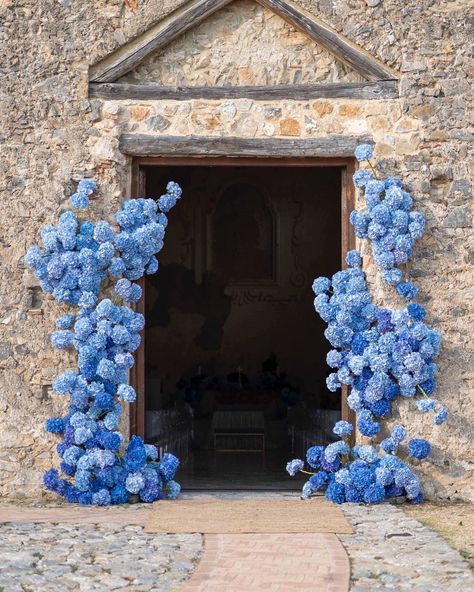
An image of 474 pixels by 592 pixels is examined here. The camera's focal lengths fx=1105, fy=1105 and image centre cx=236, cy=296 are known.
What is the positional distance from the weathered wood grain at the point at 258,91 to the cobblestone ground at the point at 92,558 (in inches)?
141

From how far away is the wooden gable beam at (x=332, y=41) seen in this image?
9.07 meters

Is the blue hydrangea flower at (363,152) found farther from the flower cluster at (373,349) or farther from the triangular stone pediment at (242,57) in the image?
the flower cluster at (373,349)

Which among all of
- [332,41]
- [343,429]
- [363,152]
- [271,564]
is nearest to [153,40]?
[332,41]

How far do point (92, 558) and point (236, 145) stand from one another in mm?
3874

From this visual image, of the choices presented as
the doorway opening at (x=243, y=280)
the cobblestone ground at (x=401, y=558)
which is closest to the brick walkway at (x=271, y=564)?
the cobblestone ground at (x=401, y=558)

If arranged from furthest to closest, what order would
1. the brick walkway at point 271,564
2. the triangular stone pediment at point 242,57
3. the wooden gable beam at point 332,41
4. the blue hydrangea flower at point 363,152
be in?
1. the triangular stone pediment at point 242,57
2. the wooden gable beam at point 332,41
3. the blue hydrangea flower at point 363,152
4. the brick walkway at point 271,564

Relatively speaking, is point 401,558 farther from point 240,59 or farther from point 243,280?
point 243,280

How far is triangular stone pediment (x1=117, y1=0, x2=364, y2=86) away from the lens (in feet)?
30.2

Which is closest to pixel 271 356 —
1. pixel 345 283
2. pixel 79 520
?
pixel 345 283

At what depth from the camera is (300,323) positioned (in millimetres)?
16891

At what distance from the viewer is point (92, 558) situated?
6.57 m

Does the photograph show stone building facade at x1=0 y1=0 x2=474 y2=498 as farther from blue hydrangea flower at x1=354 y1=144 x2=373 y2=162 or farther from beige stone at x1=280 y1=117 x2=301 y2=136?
blue hydrangea flower at x1=354 y1=144 x2=373 y2=162

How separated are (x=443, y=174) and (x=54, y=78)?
3.29 m

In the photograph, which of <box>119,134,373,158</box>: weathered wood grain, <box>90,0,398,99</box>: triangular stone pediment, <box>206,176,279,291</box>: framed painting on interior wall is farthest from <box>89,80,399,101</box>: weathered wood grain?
<box>206,176,279,291</box>: framed painting on interior wall
